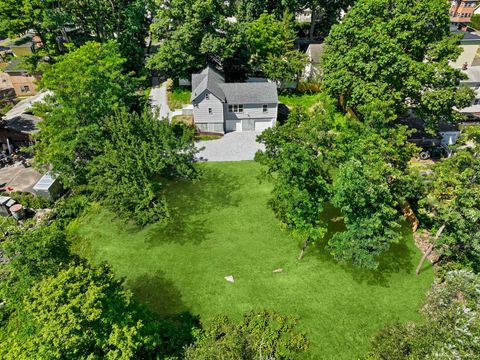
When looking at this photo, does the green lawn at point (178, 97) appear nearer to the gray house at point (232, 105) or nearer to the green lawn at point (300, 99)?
the gray house at point (232, 105)

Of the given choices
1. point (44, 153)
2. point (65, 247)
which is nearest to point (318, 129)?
point (65, 247)

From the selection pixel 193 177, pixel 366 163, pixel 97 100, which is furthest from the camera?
pixel 97 100

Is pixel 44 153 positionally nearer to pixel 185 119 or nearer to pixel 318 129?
pixel 185 119

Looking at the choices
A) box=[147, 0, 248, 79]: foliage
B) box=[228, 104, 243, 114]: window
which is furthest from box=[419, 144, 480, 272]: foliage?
box=[147, 0, 248, 79]: foliage

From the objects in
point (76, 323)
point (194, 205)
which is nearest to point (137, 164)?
point (194, 205)

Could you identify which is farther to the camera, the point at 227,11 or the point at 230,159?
the point at 227,11

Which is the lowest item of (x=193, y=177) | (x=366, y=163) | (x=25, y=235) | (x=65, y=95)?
(x=193, y=177)
